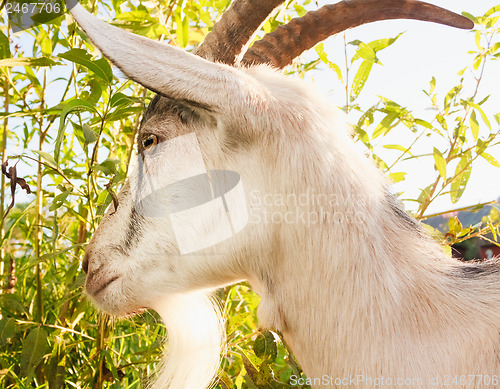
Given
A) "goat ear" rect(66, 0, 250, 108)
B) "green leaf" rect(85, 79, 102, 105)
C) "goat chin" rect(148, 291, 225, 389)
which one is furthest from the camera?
"green leaf" rect(85, 79, 102, 105)

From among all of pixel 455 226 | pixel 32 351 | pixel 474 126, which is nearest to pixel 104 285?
pixel 32 351

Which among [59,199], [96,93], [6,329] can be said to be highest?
[96,93]

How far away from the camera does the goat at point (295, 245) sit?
3.57ft

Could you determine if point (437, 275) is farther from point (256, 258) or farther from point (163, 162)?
point (163, 162)

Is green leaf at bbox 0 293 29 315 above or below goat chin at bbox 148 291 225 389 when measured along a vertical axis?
above

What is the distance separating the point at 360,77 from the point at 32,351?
1771 millimetres

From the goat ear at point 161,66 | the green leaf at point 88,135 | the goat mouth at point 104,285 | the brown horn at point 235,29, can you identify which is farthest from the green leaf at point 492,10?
the goat mouth at point 104,285

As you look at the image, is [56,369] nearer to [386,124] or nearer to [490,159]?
[386,124]

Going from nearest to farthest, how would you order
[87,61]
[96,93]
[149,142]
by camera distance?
[149,142] < [87,61] < [96,93]

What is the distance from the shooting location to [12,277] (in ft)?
8.27

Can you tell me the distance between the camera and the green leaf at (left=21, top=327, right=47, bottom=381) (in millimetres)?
1778

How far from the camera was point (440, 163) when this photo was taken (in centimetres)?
206

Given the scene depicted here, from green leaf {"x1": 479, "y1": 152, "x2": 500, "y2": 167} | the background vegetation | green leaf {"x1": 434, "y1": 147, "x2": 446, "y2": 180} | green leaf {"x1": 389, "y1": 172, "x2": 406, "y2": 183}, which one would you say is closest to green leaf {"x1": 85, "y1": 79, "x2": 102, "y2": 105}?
the background vegetation

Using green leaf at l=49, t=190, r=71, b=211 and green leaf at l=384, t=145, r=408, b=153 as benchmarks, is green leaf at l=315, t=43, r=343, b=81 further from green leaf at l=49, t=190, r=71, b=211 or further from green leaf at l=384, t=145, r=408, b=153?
green leaf at l=49, t=190, r=71, b=211
